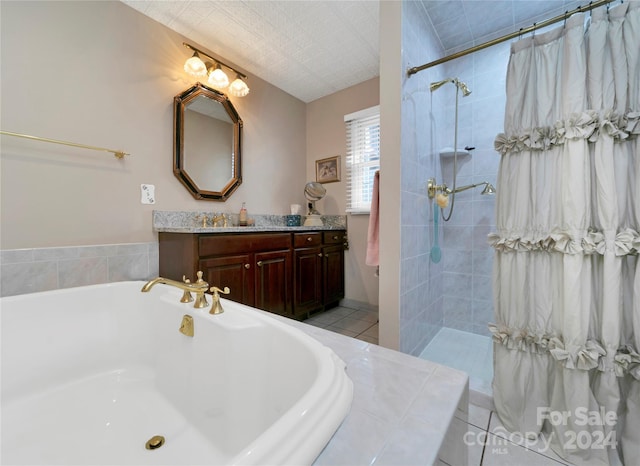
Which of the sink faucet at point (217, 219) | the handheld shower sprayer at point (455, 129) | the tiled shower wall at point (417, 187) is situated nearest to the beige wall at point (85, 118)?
the sink faucet at point (217, 219)

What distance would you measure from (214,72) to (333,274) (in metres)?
2.12

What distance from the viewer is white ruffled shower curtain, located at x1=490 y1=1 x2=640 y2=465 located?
0.94m

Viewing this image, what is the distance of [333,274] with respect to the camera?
8.64 ft

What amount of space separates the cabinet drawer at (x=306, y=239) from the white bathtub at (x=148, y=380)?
1.12m

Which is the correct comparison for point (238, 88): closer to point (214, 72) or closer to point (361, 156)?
point (214, 72)

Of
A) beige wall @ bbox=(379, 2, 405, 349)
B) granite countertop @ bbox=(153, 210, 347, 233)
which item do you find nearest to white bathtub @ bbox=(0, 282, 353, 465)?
granite countertop @ bbox=(153, 210, 347, 233)

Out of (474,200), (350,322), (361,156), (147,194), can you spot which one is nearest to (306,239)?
(350,322)

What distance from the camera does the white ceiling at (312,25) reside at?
5.47ft

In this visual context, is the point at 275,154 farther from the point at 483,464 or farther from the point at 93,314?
the point at 483,464

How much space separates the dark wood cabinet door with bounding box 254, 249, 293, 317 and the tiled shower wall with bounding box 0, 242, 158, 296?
75 centimetres

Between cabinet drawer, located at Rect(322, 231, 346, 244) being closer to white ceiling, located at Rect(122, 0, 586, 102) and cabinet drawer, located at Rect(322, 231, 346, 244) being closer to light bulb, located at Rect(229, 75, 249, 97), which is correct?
light bulb, located at Rect(229, 75, 249, 97)

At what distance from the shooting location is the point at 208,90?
2.10m

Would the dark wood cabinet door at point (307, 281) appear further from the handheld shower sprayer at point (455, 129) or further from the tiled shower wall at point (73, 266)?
the handheld shower sprayer at point (455, 129)

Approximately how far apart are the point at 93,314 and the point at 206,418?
0.85m
